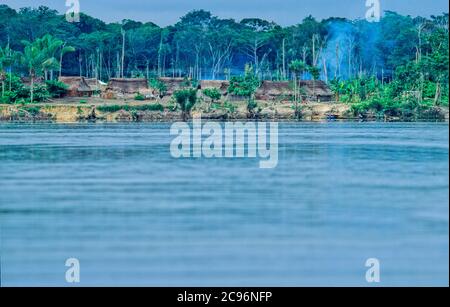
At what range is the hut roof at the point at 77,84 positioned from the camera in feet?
219

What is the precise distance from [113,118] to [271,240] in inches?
1794

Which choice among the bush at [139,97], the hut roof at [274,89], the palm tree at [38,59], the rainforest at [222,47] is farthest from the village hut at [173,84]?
the palm tree at [38,59]

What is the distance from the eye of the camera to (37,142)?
3522 centimetres

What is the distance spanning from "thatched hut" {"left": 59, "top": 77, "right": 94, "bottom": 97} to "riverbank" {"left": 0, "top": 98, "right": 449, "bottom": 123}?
16.5 feet

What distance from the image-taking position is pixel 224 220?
1609cm

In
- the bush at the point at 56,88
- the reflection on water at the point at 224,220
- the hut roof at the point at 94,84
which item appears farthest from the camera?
the hut roof at the point at 94,84

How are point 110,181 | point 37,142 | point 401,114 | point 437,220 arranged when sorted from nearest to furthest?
point 437,220, point 110,181, point 37,142, point 401,114

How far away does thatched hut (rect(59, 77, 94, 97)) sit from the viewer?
6600 centimetres

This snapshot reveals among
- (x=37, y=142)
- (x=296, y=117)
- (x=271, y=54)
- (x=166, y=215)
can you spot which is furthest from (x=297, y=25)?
(x=166, y=215)

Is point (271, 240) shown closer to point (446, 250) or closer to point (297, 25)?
point (446, 250)

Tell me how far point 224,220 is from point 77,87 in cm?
5172

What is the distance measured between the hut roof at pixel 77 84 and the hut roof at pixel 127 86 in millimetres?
1437

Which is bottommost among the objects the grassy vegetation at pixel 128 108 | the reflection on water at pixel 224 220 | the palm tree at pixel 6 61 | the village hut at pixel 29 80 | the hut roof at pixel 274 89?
the reflection on water at pixel 224 220

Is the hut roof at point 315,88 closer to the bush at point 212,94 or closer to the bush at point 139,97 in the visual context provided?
the bush at point 212,94
